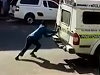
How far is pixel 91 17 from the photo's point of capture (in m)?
11.0

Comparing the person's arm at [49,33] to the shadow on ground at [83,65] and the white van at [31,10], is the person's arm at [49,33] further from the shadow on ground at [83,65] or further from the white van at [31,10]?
the white van at [31,10]

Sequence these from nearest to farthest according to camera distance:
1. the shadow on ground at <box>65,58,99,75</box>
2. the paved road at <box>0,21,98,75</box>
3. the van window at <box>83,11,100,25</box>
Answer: the van window at <box>83,11,100,25</box> → the paved road at <box>0,21,98,75</box> → the shadow on ground at <box>65,58,99,75</box>

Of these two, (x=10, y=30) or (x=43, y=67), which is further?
(x=10, y=30)

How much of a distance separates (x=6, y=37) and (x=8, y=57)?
4.14 meters

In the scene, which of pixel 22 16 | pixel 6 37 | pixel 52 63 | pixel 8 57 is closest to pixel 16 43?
pixel 6 37

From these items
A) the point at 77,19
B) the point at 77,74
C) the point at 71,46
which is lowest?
the point at 77,74

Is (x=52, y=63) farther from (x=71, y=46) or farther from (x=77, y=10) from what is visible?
(x=77, y=10)

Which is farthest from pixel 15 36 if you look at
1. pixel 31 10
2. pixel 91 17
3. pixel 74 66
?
pixel 91 17

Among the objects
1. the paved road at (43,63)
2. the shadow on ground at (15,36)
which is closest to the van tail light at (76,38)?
the paved road at (43,63)

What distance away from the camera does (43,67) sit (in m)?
11.4

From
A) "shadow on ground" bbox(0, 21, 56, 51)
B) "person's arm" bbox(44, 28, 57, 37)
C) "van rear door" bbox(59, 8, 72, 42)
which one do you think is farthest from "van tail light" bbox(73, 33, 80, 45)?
"shadow on ground" bbox(0, 21, 56, 51)

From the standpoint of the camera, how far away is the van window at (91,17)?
427 inches

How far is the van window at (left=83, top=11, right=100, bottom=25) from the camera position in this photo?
10852 mm

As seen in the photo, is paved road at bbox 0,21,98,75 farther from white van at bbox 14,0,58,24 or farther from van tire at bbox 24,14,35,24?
white van at bbox 14,0,58,24
